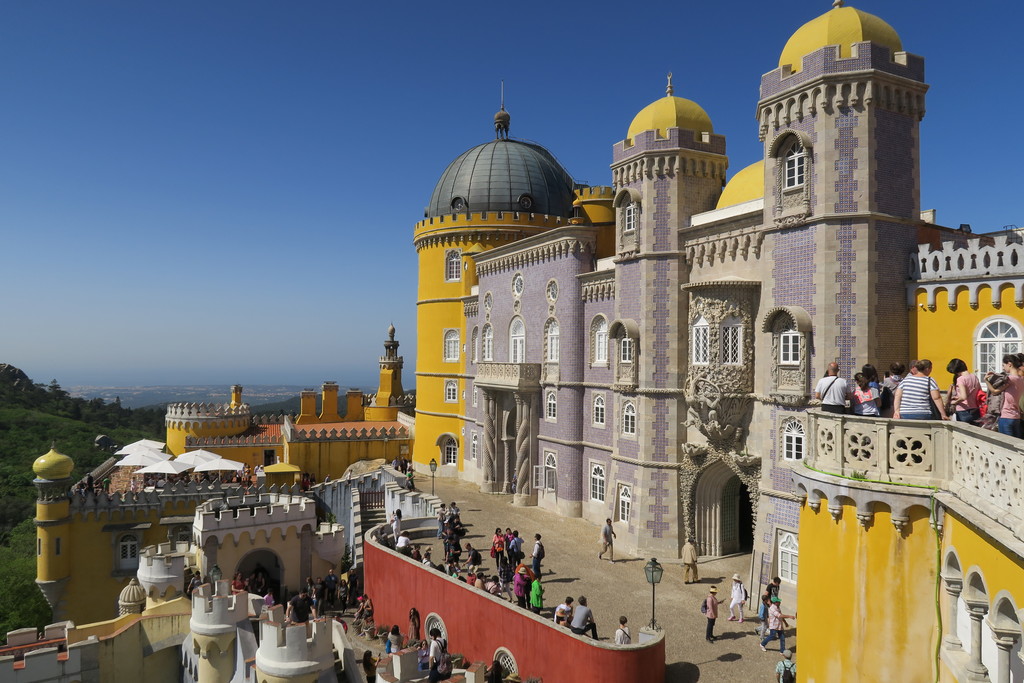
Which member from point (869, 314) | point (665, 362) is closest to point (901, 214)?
point (869, 314)

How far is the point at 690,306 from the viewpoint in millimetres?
21062

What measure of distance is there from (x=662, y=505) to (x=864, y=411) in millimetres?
13050

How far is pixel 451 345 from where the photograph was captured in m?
38.2

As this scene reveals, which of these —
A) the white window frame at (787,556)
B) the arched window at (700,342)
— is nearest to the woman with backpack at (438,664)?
the white window frame at (787,556)

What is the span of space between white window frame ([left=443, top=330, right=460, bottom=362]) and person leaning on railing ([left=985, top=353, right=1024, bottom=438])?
31.0 metres

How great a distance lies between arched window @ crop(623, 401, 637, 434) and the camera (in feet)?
76.7

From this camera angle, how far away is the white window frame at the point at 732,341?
1945 centimetres

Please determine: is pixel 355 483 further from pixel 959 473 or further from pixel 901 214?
pixel 959 473

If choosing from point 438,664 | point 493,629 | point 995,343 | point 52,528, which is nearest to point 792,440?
point 995,343

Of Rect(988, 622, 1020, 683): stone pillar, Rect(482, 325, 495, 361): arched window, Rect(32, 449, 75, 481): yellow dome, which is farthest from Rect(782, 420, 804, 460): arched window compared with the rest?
Rect(32, 449, 75, 481): yellow dome

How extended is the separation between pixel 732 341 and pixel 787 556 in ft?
19.6

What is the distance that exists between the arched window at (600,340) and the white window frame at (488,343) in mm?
7926

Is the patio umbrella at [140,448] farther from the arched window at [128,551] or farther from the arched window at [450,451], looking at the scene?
the arched window at [450,451]

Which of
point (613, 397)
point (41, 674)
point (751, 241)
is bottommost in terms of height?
point (41, 674)
